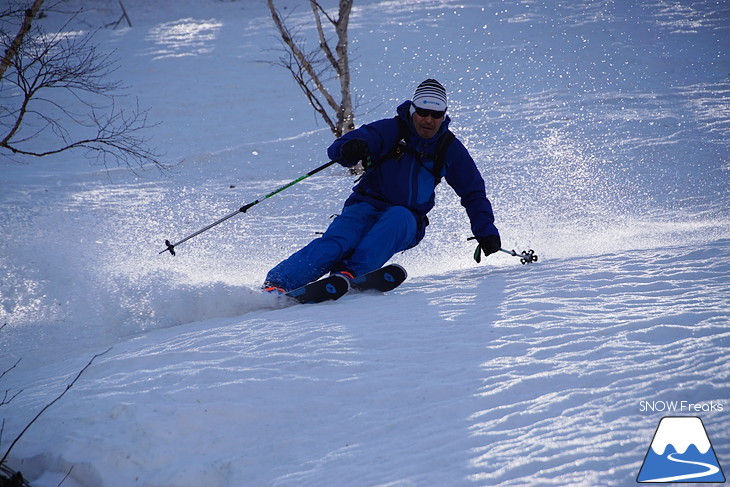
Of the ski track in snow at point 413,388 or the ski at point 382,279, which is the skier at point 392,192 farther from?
the ski track in snow at point 413,388

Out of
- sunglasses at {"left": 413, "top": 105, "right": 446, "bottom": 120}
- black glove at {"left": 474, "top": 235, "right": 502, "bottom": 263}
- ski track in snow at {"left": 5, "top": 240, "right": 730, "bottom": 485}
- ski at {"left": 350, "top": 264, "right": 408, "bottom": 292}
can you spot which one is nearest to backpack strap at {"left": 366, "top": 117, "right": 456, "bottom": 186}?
sunglasses at {"left": 413, "top": 105, "right": 446, "bottom": 120}

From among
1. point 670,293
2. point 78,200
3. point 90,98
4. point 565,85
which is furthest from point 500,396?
point 90,98

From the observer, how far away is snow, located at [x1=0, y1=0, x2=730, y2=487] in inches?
106

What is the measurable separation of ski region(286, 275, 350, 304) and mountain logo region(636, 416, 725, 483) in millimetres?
2466

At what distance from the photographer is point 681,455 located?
2.37m

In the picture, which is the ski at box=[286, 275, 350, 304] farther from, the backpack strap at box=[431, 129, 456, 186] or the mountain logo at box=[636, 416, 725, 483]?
the mountain logo at box=[636, 416, 725, 483]

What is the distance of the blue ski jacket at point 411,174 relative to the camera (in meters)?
4.80

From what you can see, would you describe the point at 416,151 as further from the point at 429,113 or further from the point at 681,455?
the point at 681,455

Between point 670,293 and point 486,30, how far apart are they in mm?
15125

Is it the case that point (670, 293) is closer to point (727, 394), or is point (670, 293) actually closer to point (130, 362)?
point (727, 394)

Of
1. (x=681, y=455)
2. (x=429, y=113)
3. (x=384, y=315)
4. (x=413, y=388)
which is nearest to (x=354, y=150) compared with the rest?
(x=429, y=113)

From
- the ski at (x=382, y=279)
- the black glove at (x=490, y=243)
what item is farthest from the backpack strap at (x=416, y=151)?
the ski at (x=382, y=279)

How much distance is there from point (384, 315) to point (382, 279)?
659 mm

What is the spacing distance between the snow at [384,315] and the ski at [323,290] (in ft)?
0.33
